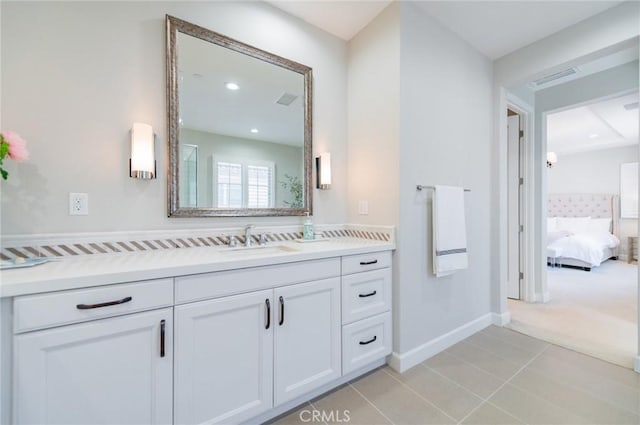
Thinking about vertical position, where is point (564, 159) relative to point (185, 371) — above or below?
above

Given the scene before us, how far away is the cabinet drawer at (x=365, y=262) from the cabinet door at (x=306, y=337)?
12 cm

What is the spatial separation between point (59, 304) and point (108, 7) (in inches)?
62.4

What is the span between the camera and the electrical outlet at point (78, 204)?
142 centimetres

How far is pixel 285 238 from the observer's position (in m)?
2.10

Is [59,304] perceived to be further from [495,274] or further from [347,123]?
[495,274]

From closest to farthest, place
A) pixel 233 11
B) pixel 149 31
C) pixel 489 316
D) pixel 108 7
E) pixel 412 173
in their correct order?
pixel 108 7
pixel 149 31
pixel 233 11
pixel 412 173
pixel 489 316

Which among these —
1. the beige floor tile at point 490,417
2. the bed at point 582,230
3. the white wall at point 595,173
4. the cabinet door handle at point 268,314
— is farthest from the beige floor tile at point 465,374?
the white wall at point 595,173

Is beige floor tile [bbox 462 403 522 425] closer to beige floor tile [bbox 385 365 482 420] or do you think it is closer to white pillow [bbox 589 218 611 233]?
beige floor tile [bbox 385 365 482 420]

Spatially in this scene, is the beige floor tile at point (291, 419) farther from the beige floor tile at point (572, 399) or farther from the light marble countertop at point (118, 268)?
the beige floor tile at point (572, 399)

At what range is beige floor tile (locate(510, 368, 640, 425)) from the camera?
147cm

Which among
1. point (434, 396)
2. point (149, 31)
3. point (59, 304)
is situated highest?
point (149, 31)

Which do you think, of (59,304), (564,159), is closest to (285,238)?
(59,304)

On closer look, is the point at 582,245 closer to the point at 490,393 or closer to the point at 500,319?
the point at 500,319

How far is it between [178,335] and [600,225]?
27.0 feet
